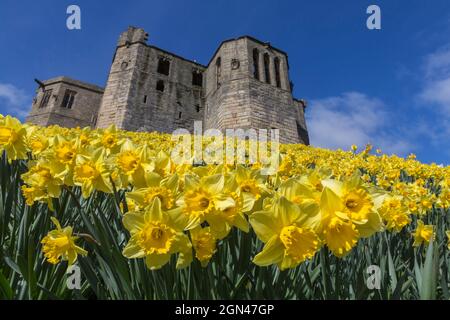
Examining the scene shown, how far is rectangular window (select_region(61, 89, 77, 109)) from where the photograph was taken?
34.6 meters

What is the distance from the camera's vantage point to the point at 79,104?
35.2 metres

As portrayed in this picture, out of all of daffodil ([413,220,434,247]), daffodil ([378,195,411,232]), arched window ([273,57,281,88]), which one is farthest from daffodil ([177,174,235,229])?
arched window ([273,57,281,88])

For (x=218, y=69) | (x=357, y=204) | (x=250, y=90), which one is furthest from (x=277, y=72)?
(x=357, y=204)

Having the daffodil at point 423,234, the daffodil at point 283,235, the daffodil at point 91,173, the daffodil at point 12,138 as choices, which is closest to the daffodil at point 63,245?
the daffodil at point 91,173

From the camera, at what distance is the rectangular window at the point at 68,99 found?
1361 inches

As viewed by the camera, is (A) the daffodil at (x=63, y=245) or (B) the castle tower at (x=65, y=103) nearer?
(A) the daffodil at (x=63, y=245)

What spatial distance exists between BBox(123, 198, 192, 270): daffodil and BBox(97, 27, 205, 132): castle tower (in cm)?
2162

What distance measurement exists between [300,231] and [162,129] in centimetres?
2350

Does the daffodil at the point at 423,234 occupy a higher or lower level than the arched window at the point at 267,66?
lower

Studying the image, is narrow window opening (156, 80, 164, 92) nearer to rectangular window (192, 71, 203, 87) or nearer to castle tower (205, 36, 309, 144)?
rectangular window (192, 71, 203, 87)

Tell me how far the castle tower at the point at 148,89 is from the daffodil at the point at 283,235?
21.8 metres

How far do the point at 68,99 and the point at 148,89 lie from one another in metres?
17.8

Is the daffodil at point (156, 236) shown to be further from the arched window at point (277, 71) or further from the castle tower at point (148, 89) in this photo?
the arched window at point (277, 71)

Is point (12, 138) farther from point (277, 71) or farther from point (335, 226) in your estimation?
point (277, 71)
